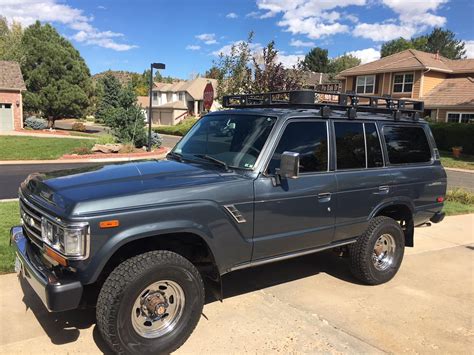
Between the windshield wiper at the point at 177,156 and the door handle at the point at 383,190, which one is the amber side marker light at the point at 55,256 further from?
the door handle at the point at 383,190

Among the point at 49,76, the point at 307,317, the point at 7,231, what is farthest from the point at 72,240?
the point at 49,76

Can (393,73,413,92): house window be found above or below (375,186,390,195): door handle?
above

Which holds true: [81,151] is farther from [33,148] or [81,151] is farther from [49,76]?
[49,76]

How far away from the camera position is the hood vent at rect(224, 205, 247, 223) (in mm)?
3660

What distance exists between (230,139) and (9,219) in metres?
4.35

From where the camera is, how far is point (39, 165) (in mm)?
16969

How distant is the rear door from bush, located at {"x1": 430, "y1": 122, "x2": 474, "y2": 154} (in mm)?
25019

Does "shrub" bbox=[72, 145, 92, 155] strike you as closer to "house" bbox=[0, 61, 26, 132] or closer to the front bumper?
"house" bbox=[0, 61, 26, 132]

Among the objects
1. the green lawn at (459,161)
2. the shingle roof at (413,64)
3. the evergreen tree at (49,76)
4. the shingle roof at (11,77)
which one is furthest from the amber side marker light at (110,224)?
the shingle roof at (413,64)

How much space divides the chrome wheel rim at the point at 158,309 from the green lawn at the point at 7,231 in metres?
2.42

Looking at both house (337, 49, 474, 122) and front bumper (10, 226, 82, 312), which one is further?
house (337, 49, 474, 122)

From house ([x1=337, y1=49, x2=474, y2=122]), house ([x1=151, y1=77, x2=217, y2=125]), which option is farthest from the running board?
house ([x1=151, y1=77, x2=217, y2=125])

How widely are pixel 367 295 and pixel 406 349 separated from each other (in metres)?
1.11

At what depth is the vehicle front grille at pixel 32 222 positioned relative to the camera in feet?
11.3
